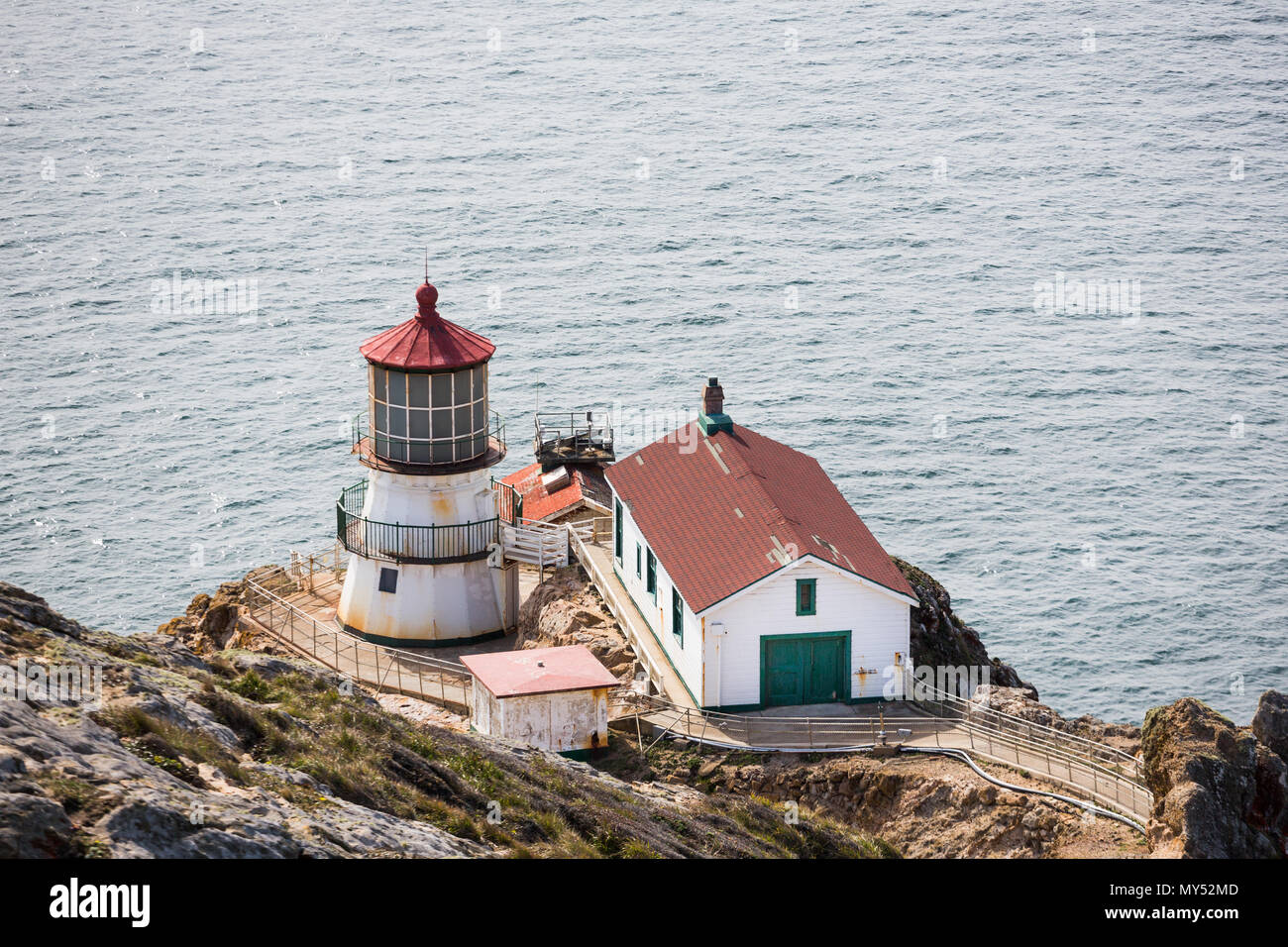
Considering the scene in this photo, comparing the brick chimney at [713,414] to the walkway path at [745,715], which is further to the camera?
the brick chimney at [713,414]

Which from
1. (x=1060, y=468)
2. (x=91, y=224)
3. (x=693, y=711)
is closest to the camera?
(x=693, y=711)

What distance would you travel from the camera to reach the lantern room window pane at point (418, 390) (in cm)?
4284

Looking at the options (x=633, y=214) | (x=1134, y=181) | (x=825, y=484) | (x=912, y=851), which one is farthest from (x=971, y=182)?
(x=912, y=851)

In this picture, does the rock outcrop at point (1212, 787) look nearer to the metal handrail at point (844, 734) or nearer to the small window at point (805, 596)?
the metal handrail at point (844, 734)

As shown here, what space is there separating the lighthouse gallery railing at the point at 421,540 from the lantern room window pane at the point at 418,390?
3712mm

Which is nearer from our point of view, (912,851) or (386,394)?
(912,851)

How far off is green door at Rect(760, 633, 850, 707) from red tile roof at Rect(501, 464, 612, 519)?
15.0 meters

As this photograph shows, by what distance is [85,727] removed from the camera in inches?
612

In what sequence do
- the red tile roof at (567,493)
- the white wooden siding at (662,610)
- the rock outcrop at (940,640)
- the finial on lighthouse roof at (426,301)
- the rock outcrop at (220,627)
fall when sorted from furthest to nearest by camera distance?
the red tile roof at (567,493)
the rock outcrop at (220,627)
the finial on lighthouse roof at (426,301)
the rock outcrop at (940,640)
the white wooden siding at (662,610)

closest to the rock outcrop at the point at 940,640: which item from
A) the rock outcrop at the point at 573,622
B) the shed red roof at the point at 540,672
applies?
the rock outcrop at the point at 573,622

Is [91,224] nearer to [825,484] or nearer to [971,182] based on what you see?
[971,182]

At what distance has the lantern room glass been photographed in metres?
43.0

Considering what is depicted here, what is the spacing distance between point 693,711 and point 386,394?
12.5m

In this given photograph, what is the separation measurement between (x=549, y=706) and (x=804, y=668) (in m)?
6.30
